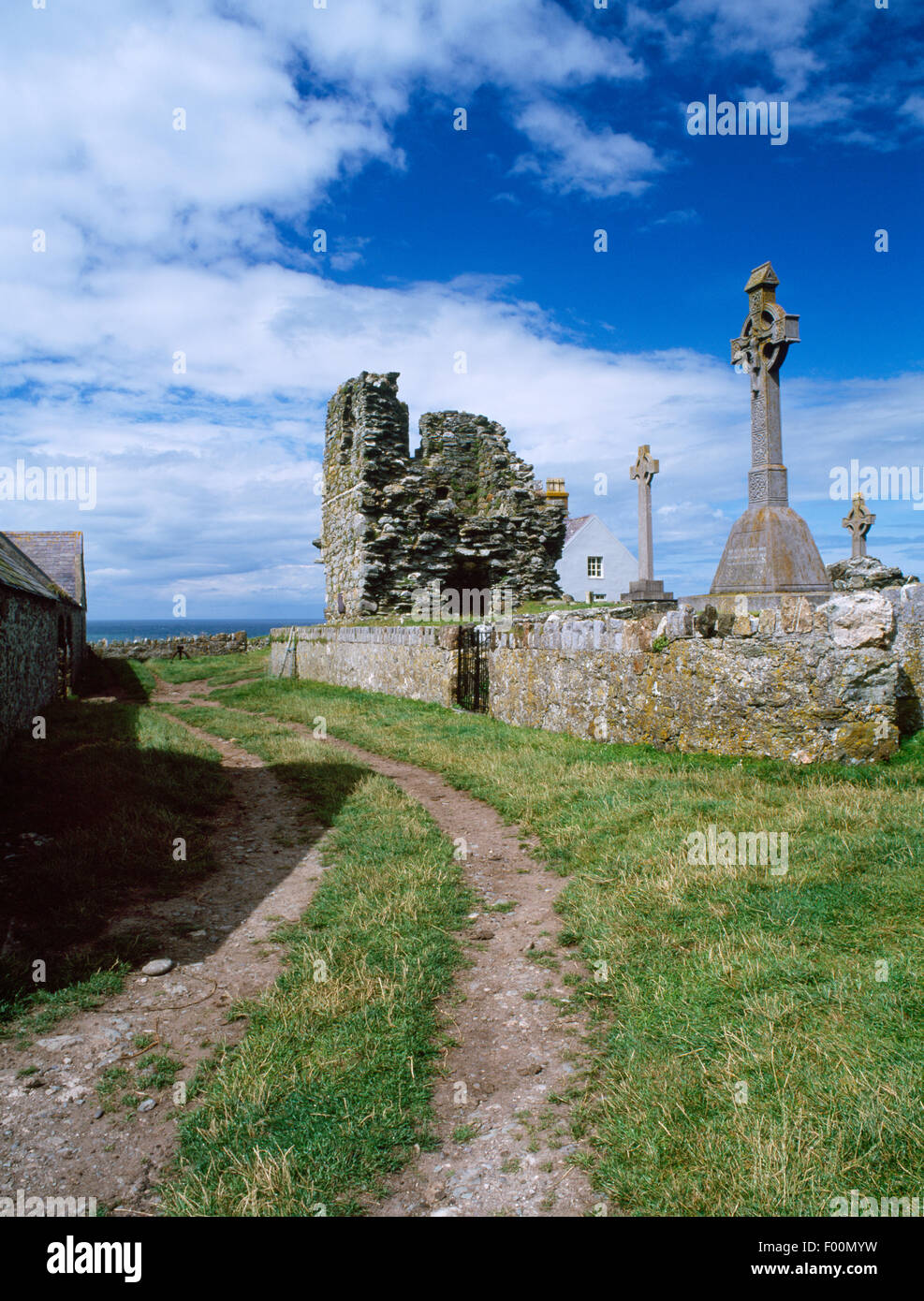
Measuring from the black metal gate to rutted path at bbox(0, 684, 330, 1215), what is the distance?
21.0 feet

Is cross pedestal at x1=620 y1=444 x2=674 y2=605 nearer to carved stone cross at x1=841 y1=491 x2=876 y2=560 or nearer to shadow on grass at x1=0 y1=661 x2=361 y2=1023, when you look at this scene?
carved stone cross at x1=841 y1=491 x2=876 y2=560

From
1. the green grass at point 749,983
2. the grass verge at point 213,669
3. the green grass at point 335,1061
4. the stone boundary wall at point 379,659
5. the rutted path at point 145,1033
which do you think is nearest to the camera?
the green grass at point 749,983

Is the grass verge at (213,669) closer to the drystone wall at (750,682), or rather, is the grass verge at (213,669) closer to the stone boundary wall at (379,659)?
the stone boundary wall at (379,659)

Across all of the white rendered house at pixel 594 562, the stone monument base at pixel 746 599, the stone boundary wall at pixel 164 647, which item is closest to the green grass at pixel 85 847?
the stone monument base at pixel 746 599

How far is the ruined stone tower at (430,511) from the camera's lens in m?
18.8

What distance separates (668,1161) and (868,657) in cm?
551

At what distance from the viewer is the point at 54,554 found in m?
23.2

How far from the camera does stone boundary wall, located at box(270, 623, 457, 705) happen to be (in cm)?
1289

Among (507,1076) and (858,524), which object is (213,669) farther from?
(507,1076)

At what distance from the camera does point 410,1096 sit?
2996 millimetres

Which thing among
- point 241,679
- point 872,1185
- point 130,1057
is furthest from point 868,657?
point 241,679

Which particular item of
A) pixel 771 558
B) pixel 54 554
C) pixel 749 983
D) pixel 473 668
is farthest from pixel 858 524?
pixel 54 554

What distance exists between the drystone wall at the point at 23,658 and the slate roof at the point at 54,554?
7800 mm

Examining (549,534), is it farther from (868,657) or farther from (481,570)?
(868,657)
